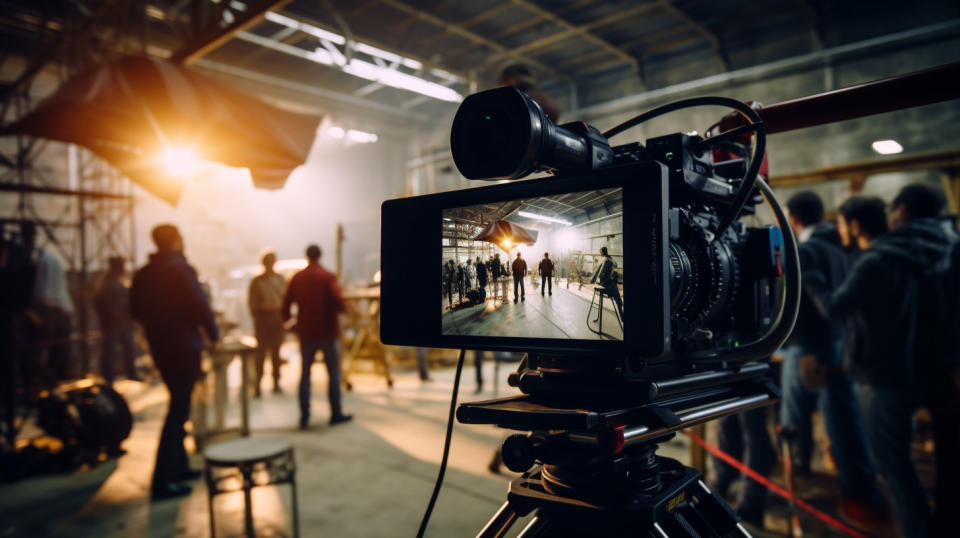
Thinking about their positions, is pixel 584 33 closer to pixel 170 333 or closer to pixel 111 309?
pixel 170 333

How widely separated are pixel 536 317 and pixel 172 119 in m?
2.22

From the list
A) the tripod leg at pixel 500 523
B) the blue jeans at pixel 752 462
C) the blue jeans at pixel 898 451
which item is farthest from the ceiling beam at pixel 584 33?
the tripod leg at pixel 500 523

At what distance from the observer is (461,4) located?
7.00 metres

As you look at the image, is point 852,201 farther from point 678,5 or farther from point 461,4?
point 461,4

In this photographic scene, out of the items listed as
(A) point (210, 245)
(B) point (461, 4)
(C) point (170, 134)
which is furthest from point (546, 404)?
(A) point (210, 245)

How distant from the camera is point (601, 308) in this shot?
2.52ft

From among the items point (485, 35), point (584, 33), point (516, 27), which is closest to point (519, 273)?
point (584, 33)

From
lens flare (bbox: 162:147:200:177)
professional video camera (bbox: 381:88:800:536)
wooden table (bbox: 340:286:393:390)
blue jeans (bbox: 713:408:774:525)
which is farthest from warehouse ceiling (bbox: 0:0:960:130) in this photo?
professional video camera (bbox: 381:88:800:536)

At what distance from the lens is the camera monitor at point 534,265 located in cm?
72

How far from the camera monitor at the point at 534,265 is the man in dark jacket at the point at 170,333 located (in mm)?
2833

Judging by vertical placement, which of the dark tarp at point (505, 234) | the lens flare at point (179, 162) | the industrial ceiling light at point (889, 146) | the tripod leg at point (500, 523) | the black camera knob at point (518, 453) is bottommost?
the tripod leg at point (500, 523)

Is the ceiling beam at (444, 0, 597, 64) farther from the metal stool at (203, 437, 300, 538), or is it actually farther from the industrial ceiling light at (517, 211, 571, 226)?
the industrial ceiling light at (517, 211, 571, 226)

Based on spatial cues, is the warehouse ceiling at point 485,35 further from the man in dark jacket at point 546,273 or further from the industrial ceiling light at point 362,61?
the man in dark jacket at point 546,273

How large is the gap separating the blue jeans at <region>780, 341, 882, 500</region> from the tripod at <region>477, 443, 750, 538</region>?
1.81 metres
